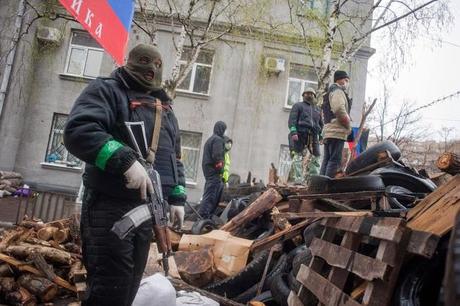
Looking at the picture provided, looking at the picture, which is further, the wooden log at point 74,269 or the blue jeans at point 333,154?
the blue jeans at point 333,154

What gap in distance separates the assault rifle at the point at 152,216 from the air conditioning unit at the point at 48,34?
13615 millimetres

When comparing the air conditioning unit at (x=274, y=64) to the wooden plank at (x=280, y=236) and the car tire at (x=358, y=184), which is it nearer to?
the wooden plank at (x=280, y=236)

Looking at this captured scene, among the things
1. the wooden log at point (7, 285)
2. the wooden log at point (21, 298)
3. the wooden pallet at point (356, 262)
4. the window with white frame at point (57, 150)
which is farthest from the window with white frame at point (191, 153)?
the wooden pallet at point (356, 262)

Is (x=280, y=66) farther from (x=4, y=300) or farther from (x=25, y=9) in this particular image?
(x=4, y=300)

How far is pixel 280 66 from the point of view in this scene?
46.4ft

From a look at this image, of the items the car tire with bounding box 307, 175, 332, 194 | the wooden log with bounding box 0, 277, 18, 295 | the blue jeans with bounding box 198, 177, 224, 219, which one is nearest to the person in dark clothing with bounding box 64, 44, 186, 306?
the car tire with bounding box 307, 175, 332, 194

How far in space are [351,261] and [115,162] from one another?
1593 millimetres

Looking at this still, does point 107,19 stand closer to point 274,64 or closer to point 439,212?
point 439,212

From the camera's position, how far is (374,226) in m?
2.50

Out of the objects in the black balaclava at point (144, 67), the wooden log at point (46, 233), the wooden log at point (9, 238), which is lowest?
the wooden log at point (9, 238)

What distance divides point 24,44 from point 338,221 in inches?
575

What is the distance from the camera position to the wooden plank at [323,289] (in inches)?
96.4

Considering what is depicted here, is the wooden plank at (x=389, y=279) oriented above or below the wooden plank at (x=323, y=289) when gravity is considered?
above

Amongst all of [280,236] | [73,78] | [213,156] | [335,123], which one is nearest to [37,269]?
[280,236]
